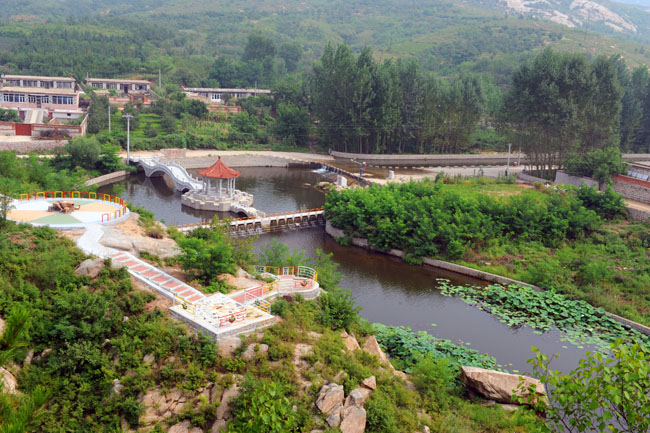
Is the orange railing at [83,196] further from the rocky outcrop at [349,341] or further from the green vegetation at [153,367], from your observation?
the rocky outcrop at [349,341]

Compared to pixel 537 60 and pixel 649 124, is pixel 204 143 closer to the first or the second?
pixel 537 60

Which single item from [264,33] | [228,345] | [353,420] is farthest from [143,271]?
[264,33]

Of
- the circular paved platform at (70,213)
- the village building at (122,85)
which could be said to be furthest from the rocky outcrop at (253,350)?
the village building at (122,85)

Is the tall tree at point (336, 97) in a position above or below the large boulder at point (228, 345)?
above

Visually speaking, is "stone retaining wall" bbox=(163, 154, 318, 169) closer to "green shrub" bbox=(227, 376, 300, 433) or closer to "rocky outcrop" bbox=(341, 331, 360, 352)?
"rocky outcrop" bbox=(341, 331, 360, 352)

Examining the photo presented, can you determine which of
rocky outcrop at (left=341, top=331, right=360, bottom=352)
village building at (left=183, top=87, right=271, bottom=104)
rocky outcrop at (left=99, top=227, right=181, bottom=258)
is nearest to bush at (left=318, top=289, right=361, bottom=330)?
rocky outcrop at (left=341, top=331, right=360, bottom=352)

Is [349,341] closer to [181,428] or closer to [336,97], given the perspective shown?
[181,428]
